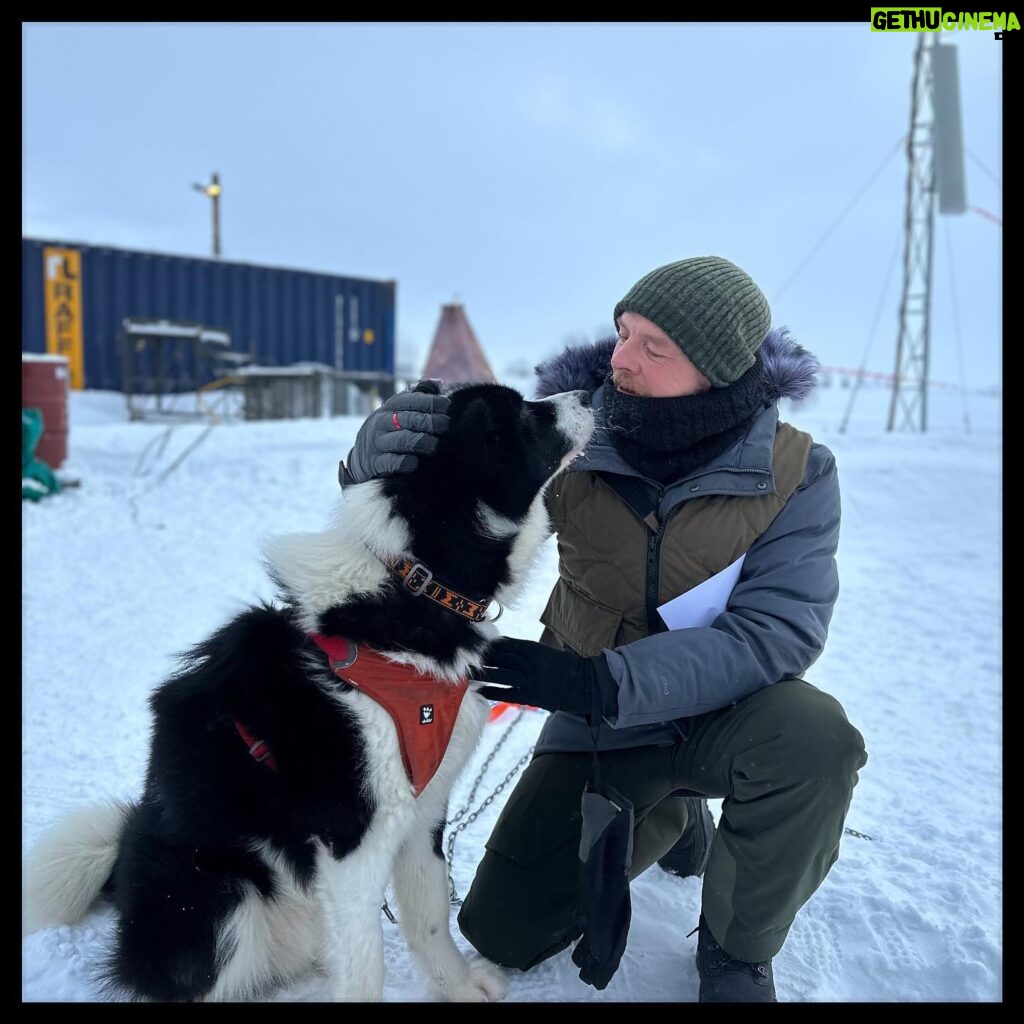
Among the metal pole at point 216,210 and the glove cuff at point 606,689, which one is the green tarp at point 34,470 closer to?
the glove cuff at point 606,689

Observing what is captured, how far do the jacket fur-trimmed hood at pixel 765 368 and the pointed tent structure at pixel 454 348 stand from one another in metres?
10.9

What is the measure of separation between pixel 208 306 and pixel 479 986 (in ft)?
53.1

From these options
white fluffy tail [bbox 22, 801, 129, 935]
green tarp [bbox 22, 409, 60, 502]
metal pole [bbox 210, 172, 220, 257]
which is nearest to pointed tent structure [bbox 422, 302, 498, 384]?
green tarp [bbox 22, 409, 60, 502]

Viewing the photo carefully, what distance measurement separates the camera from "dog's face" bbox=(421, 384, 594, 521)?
191 centimetres

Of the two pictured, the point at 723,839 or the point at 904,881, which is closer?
the point at 723,839

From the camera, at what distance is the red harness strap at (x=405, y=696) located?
70.2 inches

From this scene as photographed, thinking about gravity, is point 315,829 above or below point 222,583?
above

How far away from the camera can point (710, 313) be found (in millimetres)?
2047

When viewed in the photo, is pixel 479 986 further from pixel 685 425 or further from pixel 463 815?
pixel 685 425

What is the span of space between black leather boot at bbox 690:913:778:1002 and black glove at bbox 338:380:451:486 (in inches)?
54.5

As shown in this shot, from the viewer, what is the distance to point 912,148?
11266mm
